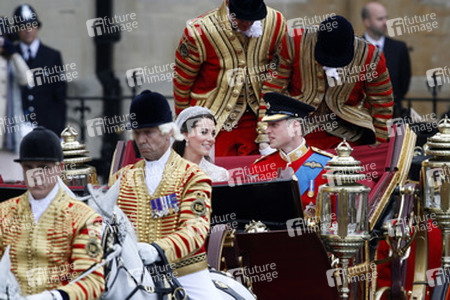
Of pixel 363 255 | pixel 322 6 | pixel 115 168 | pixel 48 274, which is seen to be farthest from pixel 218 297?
pixel 322 6

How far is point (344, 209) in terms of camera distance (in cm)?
669

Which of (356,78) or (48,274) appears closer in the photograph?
(48,274)

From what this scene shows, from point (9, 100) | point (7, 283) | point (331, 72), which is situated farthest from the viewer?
point (9, 100)

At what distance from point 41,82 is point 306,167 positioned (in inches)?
193

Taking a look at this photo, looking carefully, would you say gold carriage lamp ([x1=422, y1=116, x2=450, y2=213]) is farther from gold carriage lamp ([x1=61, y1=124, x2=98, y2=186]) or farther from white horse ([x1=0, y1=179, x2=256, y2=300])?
white horse ([x1=0, y1=179, x2=256, y2=300])

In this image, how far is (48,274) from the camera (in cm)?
475

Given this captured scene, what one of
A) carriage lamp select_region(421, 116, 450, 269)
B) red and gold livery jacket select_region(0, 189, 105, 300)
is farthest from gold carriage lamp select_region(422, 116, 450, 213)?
red and gold livery jacket select_region(0, 189, 105, 300)

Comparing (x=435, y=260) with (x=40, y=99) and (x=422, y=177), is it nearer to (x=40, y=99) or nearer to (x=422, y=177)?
(x=422, y=177)

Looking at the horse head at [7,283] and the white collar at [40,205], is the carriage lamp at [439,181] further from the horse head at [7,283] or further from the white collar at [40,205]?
the horse head at [7,283]

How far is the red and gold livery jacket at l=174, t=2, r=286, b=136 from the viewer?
27.6ft

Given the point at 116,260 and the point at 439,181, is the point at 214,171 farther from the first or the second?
the point at 116,260

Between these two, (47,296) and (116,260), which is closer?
(47,296)

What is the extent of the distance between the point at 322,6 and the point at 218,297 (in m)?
9.45

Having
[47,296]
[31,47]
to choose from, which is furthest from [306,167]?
[31,47]
